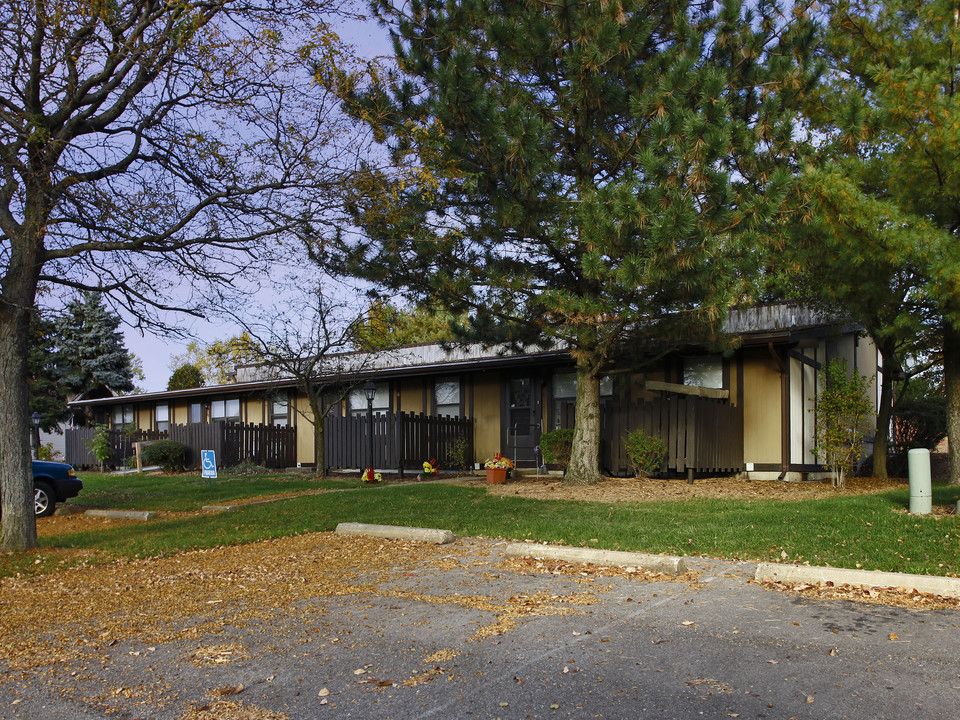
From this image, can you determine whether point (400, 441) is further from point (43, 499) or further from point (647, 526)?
point (647, 526)

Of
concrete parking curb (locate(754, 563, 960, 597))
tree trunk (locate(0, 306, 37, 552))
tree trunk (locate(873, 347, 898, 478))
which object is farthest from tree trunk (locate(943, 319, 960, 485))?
tree trunk (locate(0, 306, 37, 552))

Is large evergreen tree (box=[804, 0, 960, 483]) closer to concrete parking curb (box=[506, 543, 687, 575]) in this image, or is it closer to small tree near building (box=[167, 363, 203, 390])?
concrete parking curb (box=[506, 543, 687, 575])

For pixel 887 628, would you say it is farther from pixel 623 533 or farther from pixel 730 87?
pixel 730 87

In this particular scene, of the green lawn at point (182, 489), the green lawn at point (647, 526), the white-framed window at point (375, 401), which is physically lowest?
the green lawn at point (182, 489)

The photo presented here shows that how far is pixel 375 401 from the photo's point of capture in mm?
23344

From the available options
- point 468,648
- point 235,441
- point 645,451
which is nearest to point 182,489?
point 235,441

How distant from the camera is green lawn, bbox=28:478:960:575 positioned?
25.0ft

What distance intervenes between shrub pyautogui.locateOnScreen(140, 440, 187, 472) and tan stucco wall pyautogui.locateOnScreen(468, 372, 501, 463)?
9.34m

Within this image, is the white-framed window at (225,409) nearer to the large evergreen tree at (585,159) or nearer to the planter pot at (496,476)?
the planter pot at (496,476)

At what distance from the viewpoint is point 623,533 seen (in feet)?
29.2

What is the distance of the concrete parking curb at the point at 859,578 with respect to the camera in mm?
5898

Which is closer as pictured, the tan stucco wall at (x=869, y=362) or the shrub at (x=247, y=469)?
the tan stucco wall at (x=869, y=362)

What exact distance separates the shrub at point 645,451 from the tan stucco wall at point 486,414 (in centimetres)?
542

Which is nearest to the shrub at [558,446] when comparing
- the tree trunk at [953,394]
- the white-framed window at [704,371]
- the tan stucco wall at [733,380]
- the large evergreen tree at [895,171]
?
the white-framed window at [704,371]
